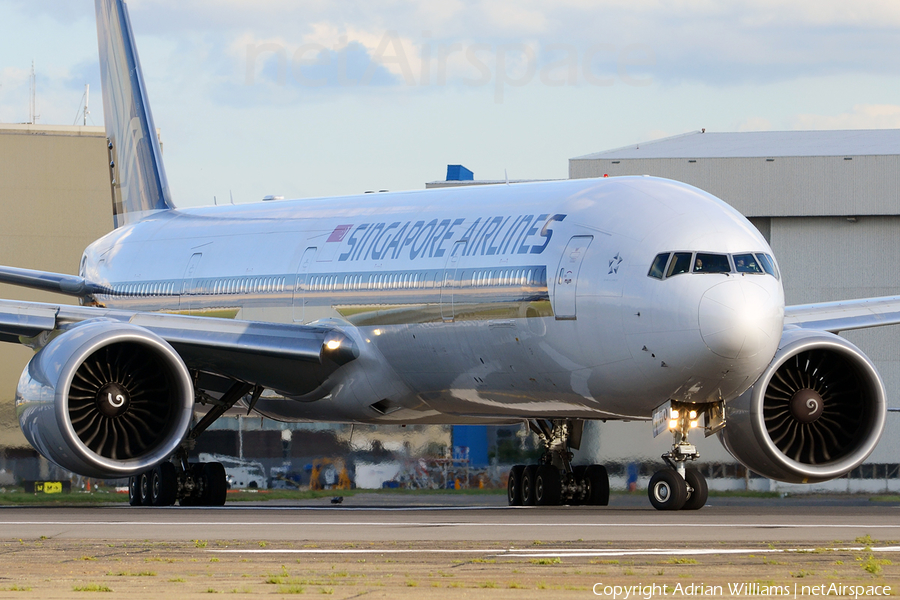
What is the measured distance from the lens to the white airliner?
1474 cm

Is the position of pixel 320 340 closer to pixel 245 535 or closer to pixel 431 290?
pixel 431 290

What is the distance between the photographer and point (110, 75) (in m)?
26.2

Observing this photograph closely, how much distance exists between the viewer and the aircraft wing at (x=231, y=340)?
17281mm

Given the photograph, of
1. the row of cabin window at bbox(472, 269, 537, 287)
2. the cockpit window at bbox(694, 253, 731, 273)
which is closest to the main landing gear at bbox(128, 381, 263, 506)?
the row of cabin window at bbox(472, 269, 537, 287)

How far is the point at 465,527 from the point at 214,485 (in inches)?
360

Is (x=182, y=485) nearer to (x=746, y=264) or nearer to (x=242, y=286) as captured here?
(x=242, y=286)

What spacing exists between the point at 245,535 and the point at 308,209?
10.4 metres

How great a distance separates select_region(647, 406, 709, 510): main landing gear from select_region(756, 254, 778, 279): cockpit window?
163 cm

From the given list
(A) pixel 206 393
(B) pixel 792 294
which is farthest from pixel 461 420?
(B) pixel 792 294

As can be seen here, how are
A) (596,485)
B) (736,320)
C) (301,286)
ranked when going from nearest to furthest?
(736,320) → (301,286) → (596,485)

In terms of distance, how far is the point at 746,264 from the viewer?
14.7 m

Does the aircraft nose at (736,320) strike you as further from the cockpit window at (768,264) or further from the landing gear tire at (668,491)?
the landing gear tire at (668,491)

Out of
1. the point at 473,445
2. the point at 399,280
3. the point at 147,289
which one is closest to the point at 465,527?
the point at 399,280

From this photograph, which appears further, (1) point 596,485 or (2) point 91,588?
(1) point 596,485
